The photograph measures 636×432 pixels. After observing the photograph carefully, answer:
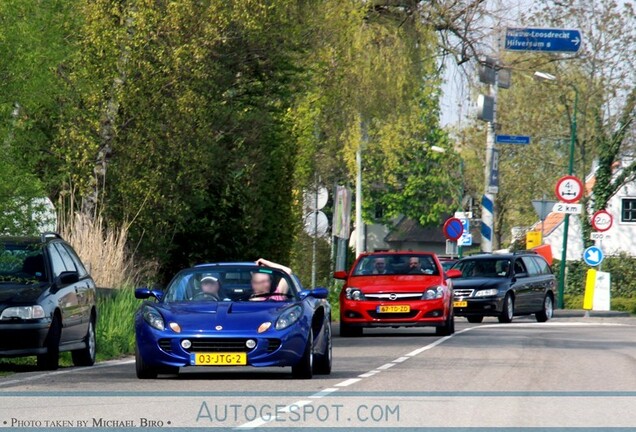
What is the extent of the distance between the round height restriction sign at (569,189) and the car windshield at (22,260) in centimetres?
2796

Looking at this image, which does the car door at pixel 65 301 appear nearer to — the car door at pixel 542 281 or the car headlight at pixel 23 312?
the car headlight at pixel 23 312

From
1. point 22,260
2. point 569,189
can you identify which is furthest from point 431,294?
point 569,189

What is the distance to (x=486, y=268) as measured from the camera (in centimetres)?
4097

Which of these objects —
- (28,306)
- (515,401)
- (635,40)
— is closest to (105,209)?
(28,306)

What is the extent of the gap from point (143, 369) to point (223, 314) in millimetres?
1043

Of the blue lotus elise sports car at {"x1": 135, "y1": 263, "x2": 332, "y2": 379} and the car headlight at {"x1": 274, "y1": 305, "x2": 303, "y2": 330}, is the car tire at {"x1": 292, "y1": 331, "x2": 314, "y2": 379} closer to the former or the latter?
the blue lotus elise sports car at {"x1": 135, "y1": 263, "x2": 332, "y2": 379}

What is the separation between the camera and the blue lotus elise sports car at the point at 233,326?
17234 millimetres

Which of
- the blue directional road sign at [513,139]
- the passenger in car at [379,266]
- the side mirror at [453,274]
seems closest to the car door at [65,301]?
the passenger in car at [379,266]

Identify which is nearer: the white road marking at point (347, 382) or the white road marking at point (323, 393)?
the white road marking at point (323, 393)

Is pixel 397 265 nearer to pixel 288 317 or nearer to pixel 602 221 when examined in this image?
pixel 288 317

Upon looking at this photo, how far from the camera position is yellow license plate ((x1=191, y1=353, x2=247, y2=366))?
17.2 m

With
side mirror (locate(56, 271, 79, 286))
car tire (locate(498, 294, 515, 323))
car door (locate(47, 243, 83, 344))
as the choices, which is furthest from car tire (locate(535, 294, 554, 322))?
side mirror (locate(56, 271, 79, 286))

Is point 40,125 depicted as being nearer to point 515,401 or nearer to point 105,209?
point 105,209

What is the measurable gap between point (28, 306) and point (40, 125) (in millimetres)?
11164
